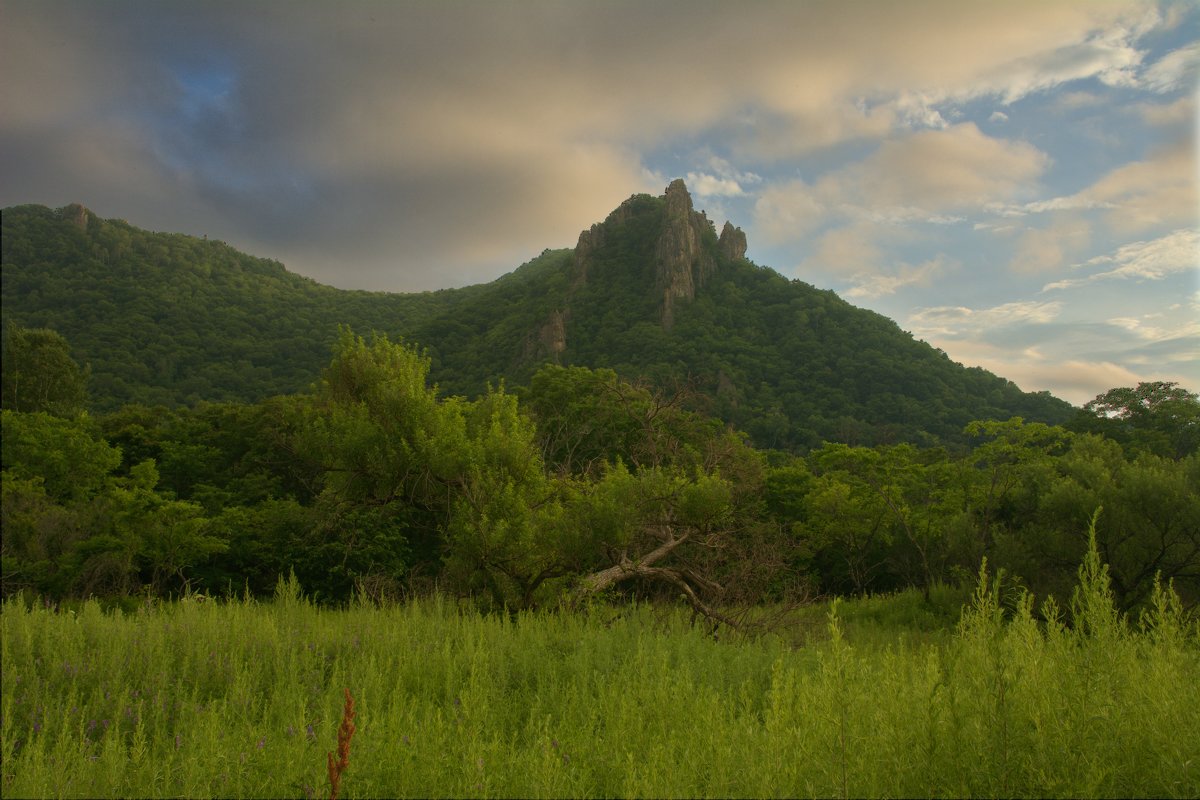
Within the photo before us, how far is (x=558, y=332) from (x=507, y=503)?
191 feet

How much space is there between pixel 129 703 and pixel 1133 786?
6197mm

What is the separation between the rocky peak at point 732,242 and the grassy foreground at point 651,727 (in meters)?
103

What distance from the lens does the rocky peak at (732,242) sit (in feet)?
341

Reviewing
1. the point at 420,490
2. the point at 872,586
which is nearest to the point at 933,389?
the point at 872,586

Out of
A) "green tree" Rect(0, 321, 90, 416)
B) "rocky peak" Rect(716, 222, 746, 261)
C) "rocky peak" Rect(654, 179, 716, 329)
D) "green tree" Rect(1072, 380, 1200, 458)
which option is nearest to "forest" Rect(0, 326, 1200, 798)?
"green tree" Rect(0, 321, 90, 416)

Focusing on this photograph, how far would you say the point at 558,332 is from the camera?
68.4 meters

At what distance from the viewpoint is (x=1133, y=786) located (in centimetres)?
307

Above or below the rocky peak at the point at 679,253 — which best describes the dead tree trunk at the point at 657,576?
below

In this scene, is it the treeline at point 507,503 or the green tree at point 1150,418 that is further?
the green tree at point 1150,418

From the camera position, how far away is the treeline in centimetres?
1122

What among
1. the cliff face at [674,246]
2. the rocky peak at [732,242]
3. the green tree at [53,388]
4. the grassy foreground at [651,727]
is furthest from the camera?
the rocky peak at [732,242]

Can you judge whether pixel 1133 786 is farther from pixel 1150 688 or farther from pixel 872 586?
pixel 872 586

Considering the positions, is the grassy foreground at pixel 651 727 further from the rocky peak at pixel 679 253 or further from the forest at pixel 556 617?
the rocky peak at pixel 679 253

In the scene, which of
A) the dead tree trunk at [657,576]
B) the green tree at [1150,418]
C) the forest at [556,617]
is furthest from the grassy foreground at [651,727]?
the green tree at [1150,418]
